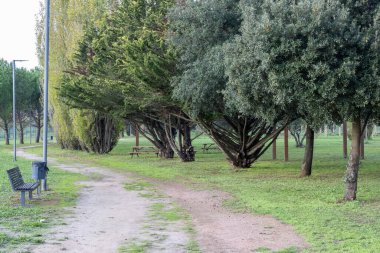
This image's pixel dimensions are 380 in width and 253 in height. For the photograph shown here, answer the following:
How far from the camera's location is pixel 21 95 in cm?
6050

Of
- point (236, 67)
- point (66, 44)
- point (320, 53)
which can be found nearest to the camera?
point (320, 53)

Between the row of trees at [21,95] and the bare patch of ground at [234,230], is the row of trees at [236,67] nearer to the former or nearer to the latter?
the bare patch of ground at [234,230]

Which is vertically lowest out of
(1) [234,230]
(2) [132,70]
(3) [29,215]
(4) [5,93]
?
(1) [234,230]

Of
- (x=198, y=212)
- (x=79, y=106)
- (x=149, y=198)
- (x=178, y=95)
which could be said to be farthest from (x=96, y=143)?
(x=198, y=212)

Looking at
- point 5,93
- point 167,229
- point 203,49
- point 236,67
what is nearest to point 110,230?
point 167,229

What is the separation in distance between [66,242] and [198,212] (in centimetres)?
388

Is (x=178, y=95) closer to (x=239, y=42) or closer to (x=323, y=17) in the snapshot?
(x=239, y=42)

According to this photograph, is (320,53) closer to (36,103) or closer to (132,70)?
(132,70)

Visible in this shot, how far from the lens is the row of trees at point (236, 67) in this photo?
38.4 ft

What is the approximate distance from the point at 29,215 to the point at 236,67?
238 inches

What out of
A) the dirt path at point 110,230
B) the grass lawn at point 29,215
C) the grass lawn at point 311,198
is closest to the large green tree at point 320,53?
the grass lawn at point 311,198

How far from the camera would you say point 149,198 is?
1409 centimetres

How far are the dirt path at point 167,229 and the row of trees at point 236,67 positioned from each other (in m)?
3.17

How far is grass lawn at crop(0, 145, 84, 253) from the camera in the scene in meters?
8.43
